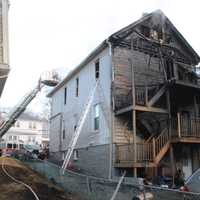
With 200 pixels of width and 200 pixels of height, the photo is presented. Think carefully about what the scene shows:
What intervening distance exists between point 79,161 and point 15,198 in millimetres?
7444

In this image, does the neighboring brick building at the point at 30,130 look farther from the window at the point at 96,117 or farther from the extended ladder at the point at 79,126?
the window at the point at 96,117

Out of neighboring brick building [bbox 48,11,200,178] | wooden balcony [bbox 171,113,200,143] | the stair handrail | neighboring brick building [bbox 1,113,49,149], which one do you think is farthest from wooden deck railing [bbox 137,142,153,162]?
neighboring brick building [bbox 1,113,49,149]

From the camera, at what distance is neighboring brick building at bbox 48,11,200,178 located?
14.3m

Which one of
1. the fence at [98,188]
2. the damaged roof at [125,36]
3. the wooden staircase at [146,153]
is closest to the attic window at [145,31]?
the damaged roof at [125,36]

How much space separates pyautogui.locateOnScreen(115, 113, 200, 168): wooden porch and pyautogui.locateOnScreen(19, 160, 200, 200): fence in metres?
2.29

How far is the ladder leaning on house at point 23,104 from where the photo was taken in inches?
1017

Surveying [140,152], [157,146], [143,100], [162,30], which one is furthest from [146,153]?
[162,30]

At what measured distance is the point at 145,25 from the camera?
58.7 feet

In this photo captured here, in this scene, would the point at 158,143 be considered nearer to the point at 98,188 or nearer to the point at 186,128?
the point at 186,128

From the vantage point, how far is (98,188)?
10859 millimetres

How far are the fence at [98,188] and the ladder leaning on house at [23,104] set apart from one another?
33.0ft

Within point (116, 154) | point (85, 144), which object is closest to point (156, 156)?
point (116, 154)

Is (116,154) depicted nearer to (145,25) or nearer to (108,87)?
(108,87)

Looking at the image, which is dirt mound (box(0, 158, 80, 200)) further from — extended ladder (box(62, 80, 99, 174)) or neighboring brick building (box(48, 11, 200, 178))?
neighboring brick building (box(48, 11, 200, 178))
